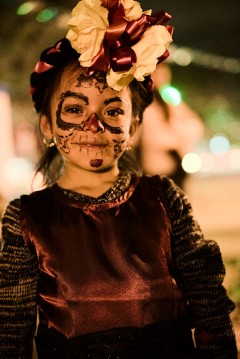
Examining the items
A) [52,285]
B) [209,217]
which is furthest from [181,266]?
[209,217]

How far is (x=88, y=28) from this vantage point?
1.67 metres

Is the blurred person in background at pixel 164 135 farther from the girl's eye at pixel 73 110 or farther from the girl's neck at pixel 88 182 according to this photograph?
the girl's eye at pixel 73 110

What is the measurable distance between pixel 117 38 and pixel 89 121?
333 millimetres

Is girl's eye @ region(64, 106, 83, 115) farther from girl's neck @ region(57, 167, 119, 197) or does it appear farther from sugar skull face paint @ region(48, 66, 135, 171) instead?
girl's neck @ region(57, 167, 119, 197)

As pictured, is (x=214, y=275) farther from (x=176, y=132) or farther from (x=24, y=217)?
(x=176, y=132)

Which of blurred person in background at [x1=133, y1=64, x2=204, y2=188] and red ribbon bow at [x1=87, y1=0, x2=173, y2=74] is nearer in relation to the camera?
red ribbon bow at [x1=87, y1=0, x2=173, y2=74]

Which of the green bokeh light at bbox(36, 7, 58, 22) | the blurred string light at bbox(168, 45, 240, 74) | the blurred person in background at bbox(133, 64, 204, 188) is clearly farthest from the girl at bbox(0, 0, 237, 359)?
the blurred string light at bbox(168, 45, 240, 74)

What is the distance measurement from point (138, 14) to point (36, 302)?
47.6 inches

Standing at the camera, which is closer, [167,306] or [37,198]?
[167,306]

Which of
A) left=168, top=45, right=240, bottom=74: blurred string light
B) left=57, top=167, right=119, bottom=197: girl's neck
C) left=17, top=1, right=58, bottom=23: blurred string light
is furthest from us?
left=168, top=45, right=240, bottom=74: blurred string light

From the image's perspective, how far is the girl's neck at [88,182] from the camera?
1877mm

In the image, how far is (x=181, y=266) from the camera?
1.77 meters

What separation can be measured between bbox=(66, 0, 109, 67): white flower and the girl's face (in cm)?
13

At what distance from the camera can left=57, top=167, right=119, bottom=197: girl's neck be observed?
6.16 feet
